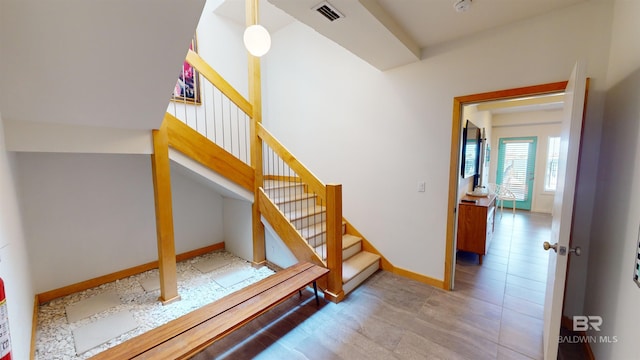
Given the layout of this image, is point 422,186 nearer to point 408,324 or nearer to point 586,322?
point 408,324

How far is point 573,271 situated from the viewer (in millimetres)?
2053

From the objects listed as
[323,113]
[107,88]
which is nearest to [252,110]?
[323,113]

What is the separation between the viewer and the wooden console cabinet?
3191mm

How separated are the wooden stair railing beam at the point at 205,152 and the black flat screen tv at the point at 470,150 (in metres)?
3.02

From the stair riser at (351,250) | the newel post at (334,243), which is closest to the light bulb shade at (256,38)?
the newel post at (334,243)

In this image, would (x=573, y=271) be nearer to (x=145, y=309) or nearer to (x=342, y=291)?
(x=342, y=291)

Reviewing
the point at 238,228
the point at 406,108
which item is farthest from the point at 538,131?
the point at 238,228

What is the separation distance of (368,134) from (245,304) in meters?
2.34

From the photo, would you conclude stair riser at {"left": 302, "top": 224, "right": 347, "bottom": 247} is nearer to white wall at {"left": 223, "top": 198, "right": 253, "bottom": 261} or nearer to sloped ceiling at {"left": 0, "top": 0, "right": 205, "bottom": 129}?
white wall at {"left": 223, "top": 198, "right": 253, "bottom": 261}

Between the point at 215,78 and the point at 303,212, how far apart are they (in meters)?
1.90

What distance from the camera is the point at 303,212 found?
10.8ft

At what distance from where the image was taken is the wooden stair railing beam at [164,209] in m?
2.34

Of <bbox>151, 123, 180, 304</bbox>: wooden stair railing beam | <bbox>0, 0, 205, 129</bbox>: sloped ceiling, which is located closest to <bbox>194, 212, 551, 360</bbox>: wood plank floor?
<bbox>151, 123, 180, 304</bbox>: wooden stair railing beam

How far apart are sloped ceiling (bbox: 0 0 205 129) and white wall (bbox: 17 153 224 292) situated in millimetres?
1338
